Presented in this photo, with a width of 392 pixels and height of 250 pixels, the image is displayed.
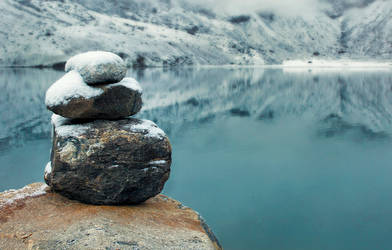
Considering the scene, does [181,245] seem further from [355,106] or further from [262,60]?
[262,60]

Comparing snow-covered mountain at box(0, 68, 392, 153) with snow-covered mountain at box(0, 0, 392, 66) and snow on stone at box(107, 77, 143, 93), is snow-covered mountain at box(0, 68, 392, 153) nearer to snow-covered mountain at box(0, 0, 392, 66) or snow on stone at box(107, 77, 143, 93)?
snow on stone at box(107, 77, 143, 93)

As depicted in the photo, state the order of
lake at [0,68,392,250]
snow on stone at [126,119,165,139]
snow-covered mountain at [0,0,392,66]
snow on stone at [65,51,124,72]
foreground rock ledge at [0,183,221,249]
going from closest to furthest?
1. foreground rock ledge at [0,183,221,249]
2. snow on stone at [65,51,124,72]
3. snow on stone at [126,119,165,139]
4. lake at [0,68,392,250]
5. snow-covered mountain at [0,0,392,66]

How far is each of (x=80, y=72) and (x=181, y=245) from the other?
14.2 feet

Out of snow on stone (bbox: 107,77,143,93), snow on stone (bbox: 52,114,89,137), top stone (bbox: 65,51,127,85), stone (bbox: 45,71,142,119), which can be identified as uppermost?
top stone (bbox: 65,51,127,85)

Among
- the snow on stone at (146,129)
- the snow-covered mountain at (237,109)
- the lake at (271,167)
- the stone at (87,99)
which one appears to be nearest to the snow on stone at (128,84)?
the stone at (87,99)

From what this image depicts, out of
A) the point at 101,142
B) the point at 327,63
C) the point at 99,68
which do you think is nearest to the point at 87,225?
the point at 101,142

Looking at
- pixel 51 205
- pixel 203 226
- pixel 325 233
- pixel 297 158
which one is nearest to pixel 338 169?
pixel 297 158

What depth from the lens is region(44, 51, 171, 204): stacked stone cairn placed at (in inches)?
291

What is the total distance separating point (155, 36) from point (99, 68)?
136537 mm

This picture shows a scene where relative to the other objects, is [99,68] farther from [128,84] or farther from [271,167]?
[271,167]

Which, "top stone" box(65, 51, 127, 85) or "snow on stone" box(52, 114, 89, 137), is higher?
"top stone" box(65, 51, 127, 85)

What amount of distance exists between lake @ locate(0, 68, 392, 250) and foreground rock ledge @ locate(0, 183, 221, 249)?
2728 millimetres

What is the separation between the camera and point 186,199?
12.5 m

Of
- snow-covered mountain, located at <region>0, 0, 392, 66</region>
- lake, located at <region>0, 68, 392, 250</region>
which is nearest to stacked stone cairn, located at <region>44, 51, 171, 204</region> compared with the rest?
lake, located at <region>0, 68, 392, 250</region>
